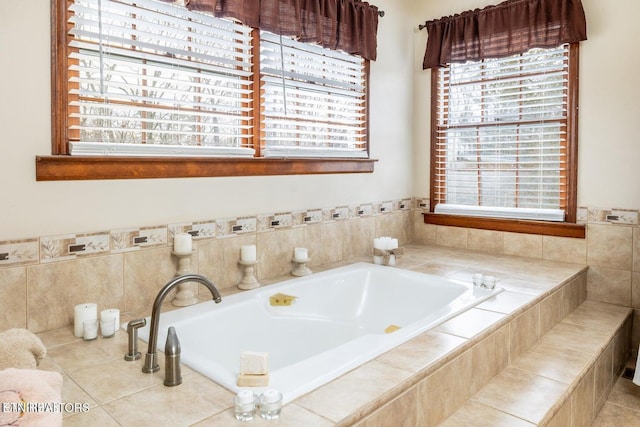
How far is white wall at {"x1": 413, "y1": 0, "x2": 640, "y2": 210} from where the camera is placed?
2.87 m

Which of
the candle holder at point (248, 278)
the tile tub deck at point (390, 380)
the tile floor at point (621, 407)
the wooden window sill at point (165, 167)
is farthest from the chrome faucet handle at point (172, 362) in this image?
the tile floor at point (621, 407)

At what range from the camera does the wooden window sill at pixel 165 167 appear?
6.25 ft

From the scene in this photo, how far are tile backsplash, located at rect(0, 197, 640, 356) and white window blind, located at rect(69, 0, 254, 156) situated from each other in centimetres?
42

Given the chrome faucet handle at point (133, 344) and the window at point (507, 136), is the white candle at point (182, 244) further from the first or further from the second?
the window at point (507, 136)

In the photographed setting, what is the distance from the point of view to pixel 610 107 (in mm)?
2953

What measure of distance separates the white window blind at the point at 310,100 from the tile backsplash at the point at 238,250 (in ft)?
1.42

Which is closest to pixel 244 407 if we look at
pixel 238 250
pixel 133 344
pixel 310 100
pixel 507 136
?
pixel 133 344

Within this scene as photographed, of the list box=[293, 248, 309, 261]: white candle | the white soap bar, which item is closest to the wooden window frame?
box=[293, 248, 309, 261]: white candle

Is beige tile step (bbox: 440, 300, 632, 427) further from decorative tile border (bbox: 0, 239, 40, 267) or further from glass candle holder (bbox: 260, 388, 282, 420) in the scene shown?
decorative tile border (bbox: 0, 239, 40, 267)

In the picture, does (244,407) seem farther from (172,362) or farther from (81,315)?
(81,315)

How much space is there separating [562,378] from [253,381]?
139 cm

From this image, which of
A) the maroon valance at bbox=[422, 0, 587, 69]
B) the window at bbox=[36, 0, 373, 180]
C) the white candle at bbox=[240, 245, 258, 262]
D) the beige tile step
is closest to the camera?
the beige tile step

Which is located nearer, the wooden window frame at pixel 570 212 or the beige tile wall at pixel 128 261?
the beige tile wall at pixel 128 261

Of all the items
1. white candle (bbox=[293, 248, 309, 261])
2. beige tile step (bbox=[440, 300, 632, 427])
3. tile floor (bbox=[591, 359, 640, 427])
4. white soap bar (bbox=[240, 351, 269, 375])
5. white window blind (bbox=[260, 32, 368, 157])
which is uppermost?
white window blind (bbox=[260, 32, 368, 157])
